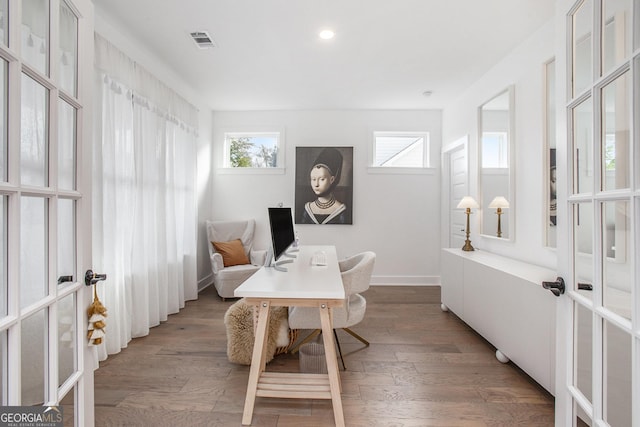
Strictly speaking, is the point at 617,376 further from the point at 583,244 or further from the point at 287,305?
the point at 287,305

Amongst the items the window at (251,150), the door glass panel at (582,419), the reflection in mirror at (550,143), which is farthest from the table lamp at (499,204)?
the window at (251,150)

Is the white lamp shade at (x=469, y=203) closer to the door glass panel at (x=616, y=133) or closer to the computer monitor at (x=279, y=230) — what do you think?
the computer monitor at (x=279, y=230)

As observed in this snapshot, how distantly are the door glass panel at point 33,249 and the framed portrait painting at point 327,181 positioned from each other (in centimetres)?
366

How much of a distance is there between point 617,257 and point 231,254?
375 cm

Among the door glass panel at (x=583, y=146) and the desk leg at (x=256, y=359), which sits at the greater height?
the door glass panel at (x=583, y=146)

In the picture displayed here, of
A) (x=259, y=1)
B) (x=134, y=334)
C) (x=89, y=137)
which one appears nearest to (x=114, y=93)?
(x=259, y=1)

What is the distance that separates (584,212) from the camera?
39.4 inches

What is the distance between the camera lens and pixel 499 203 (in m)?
2.95

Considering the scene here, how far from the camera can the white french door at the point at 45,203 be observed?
775mm

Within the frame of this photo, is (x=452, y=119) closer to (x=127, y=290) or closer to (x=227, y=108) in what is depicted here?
(x=227, y=108)

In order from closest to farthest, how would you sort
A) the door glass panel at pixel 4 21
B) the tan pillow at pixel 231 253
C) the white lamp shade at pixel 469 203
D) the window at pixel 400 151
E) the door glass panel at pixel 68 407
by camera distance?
the door glass panel at pixel 4 21, the door glass panel at pixel 68 407, the white lamp shade at pixel 469 203, the tan pillow at pixel 231 253, the window at pixel 400 151

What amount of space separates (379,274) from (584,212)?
3.65m

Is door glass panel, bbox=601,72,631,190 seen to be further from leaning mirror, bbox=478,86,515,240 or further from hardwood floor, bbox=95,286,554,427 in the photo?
leaning mirror, bbox=478,86,515,240

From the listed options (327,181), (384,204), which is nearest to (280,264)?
(327,181)
